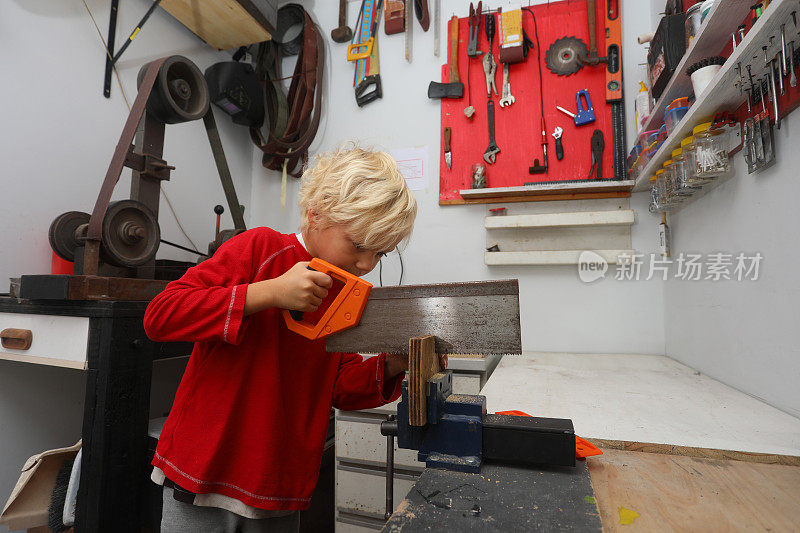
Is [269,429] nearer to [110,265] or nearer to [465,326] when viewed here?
[465,326]

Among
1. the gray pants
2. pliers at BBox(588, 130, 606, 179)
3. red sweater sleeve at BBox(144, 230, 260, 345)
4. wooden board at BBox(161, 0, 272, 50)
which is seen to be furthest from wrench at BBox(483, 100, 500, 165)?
the gray pants

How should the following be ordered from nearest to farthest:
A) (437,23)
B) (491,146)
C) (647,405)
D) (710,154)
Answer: (647,405)
(710,154)
(491,146)
(437,23)

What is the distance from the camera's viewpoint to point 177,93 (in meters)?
1.44

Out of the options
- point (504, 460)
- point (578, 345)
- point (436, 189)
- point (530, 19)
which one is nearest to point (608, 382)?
point (578, 345)

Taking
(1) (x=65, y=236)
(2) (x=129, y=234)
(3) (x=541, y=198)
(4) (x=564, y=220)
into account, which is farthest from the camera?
(3) (x=541, y=198)

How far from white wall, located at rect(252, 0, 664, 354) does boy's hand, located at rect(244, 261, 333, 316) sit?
1.47 metres

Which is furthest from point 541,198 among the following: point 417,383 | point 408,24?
point 417,383

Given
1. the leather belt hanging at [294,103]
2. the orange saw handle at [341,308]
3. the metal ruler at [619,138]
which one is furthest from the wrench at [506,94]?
the orange saw handle at [341,308]

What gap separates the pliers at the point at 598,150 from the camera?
1.93 m

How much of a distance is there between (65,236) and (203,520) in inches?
43.8

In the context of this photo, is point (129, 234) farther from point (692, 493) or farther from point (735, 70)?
point (735, 70)

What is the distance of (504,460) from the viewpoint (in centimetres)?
68

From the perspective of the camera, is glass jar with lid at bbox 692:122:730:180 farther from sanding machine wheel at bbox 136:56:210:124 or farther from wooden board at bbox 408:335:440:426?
sanding machine wheel at bbox 136:56:210:124

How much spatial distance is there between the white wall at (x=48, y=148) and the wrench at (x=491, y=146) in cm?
167
